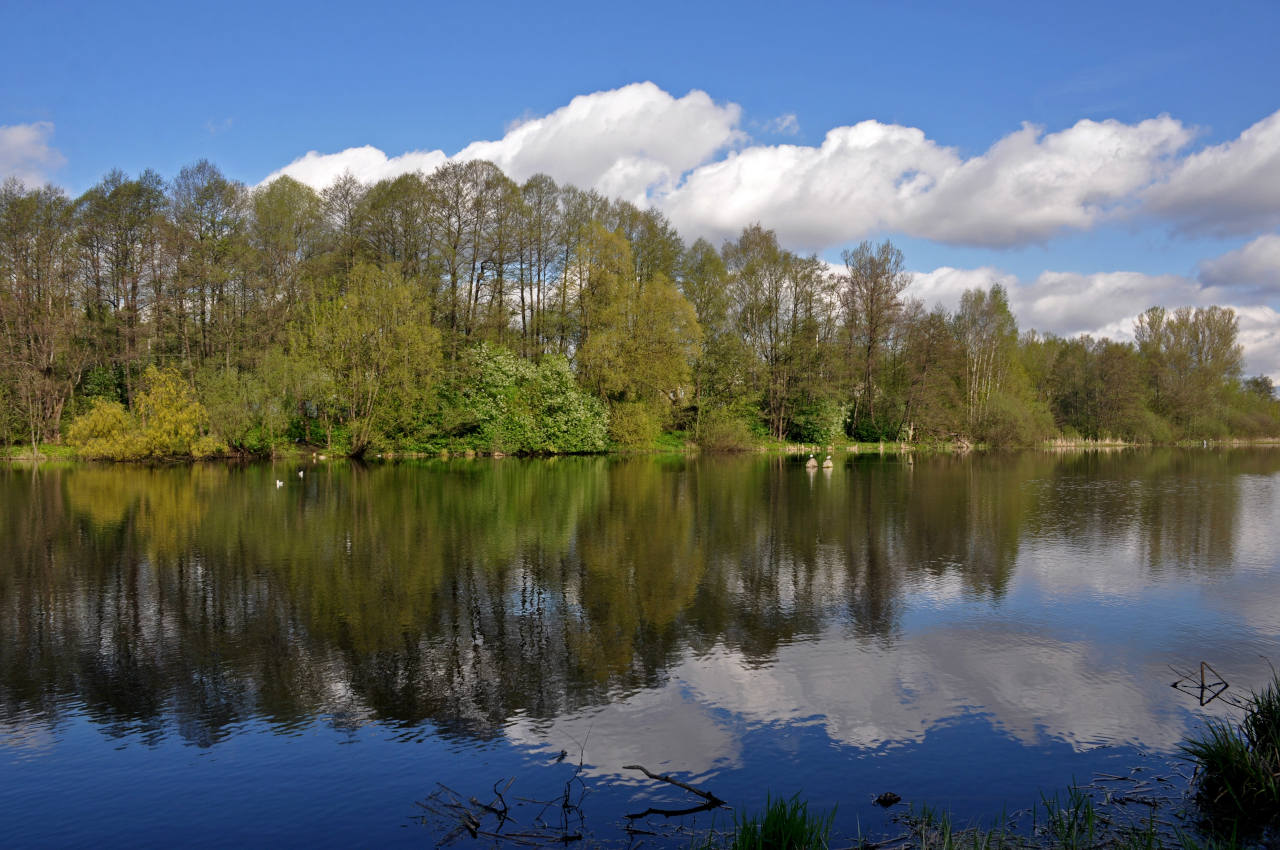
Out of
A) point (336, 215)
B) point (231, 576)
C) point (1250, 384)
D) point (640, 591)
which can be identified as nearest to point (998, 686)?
point (640, 591)

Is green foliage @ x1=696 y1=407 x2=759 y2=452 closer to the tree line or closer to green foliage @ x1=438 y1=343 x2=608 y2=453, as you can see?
the tree line

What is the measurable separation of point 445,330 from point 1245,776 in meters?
52.6

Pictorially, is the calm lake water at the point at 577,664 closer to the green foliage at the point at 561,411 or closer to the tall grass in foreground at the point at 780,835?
the tall grass in foreground at the point at 780,835

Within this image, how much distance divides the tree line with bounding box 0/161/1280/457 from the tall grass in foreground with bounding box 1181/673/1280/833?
1822 inches

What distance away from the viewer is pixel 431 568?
617 inches

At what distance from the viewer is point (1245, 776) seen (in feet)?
21.3

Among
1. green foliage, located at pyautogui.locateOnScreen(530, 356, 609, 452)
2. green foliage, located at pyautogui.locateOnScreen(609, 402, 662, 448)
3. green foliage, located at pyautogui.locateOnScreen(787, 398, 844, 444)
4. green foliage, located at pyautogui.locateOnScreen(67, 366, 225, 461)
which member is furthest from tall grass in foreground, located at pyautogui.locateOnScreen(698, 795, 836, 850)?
green foliage, located at pyautogui.locateOnScreen(787, 398, 844, 444)

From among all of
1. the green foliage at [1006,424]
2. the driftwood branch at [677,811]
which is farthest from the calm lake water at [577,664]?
the green foliage at [1006,424]

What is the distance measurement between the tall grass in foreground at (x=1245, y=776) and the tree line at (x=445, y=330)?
46.3m

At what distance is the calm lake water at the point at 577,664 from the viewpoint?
6.79 metres

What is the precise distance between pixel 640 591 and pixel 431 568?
14.9 feet

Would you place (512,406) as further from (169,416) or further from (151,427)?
(151,427)

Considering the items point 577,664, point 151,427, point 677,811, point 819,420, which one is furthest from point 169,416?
point 819,420

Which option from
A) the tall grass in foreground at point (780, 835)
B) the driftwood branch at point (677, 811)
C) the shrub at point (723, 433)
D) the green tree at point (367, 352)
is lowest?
the driftwood branch at point (677, 811)
